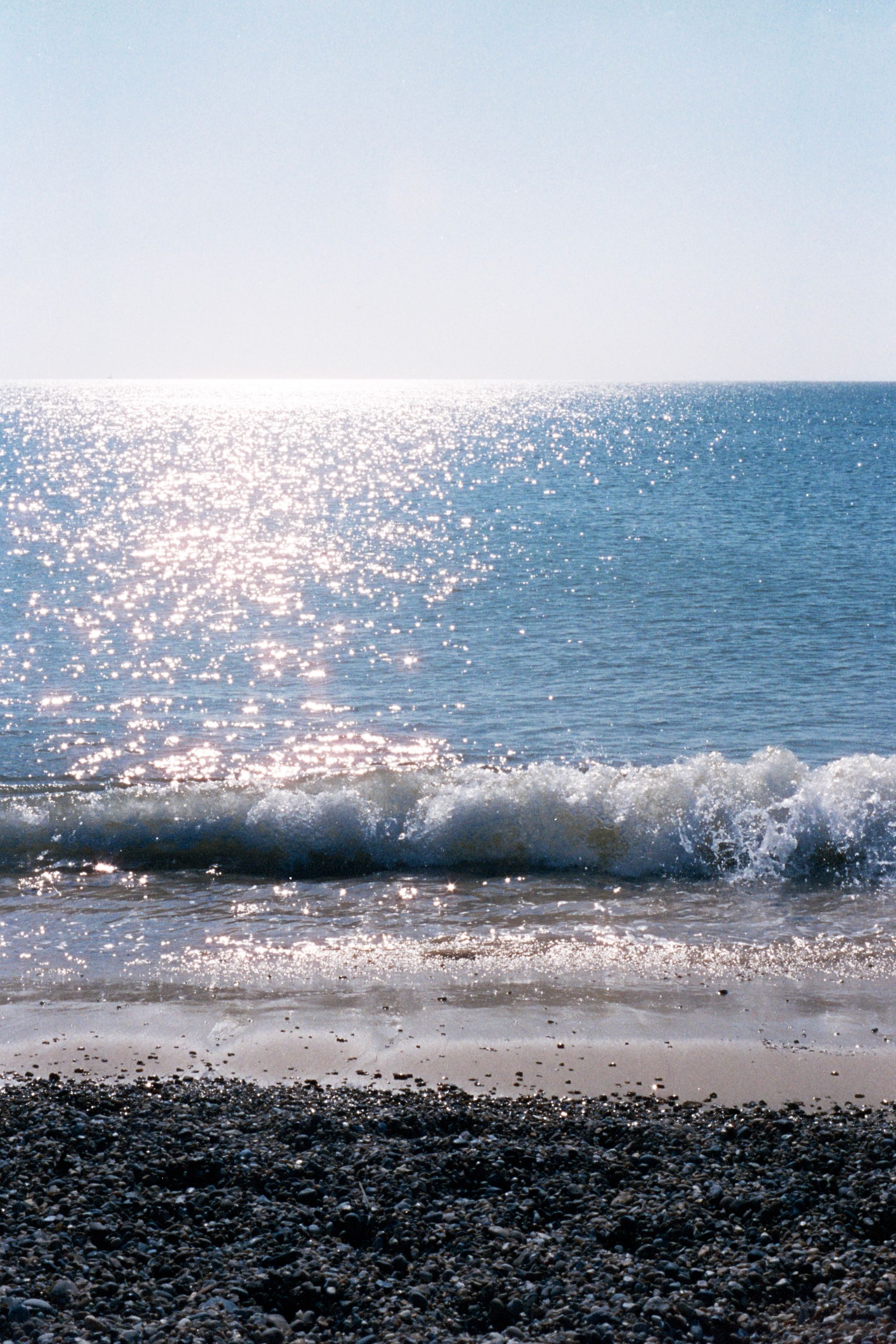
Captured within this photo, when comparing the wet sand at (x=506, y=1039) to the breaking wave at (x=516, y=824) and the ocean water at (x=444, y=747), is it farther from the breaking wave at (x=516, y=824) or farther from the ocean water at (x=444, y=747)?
the breaking wave at (x=516, y=824)

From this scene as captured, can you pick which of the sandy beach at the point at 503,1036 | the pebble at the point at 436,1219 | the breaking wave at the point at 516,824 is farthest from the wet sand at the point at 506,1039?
the breaking wave at the point at 516,824

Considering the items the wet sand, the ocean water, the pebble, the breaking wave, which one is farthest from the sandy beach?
the breaking wave

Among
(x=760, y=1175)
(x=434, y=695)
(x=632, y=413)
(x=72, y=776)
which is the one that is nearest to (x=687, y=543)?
(x=434, y=695)

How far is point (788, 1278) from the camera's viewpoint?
5.14 m

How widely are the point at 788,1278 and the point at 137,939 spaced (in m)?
7.05

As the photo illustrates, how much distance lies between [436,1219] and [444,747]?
37.5ft

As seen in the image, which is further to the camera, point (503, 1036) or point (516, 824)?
point (516, 824)

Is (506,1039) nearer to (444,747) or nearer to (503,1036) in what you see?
(503,1036)

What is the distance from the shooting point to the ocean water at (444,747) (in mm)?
10984

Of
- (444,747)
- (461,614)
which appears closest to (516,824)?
(444,747)

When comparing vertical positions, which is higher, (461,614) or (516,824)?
(461,614)

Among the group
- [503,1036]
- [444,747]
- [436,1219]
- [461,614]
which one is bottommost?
[503,1036]

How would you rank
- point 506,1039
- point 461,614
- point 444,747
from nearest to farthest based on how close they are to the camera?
1. point 506,1039
2. point 444,747
3. point 461,614

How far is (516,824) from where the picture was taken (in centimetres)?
1340
